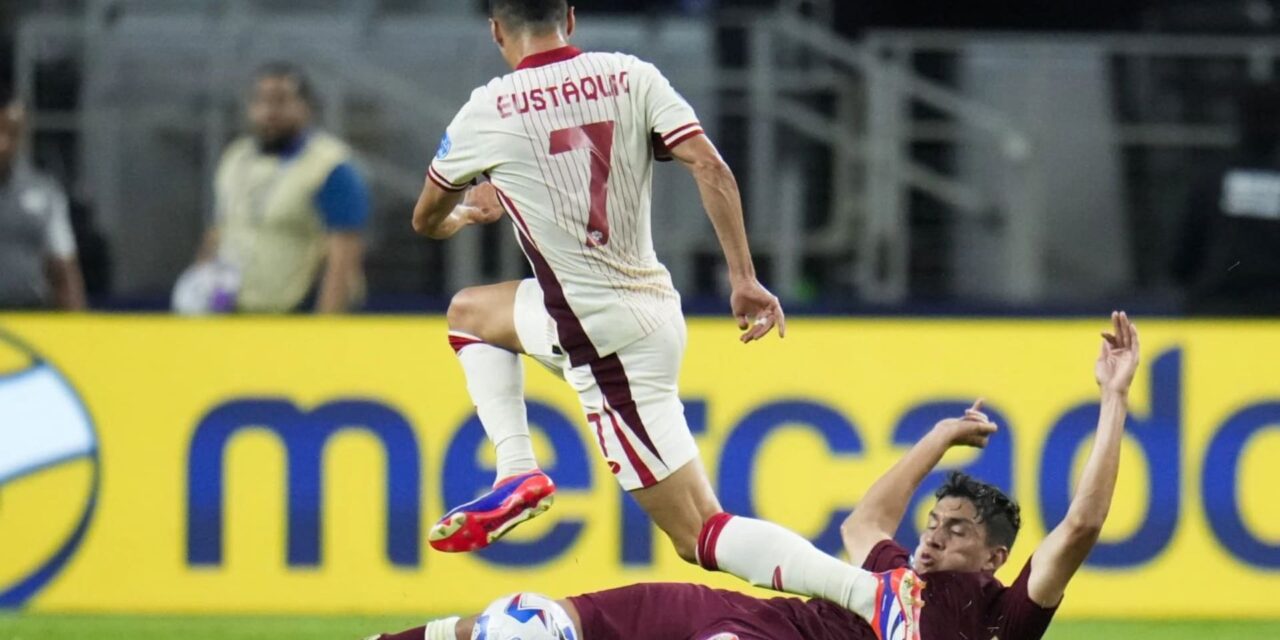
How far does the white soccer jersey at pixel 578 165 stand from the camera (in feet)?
19.7

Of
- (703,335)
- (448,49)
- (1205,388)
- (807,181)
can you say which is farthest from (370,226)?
(1205,388)

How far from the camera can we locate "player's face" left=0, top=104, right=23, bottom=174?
9.30 metres

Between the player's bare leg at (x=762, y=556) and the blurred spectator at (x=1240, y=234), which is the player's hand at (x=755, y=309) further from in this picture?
the blurred spectator at (x=1240, y=234)

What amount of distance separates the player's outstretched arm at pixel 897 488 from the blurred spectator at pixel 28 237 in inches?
169

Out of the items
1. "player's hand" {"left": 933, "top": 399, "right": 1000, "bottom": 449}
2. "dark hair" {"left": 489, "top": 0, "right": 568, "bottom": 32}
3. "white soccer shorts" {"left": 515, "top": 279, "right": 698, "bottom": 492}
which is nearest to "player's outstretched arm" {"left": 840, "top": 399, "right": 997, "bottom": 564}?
"player's hand" {"left": 933, "top": 399, "right": 1000, "bottom": 449}

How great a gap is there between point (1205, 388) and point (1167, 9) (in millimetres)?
4098

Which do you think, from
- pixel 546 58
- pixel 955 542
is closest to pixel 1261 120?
pixel 955 542

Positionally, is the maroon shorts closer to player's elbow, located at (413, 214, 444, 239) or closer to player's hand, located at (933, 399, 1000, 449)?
player's hand, located at (933, 399, 1000, 449)

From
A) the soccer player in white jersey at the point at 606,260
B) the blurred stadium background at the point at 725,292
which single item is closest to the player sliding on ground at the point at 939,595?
the soccer player in white jersey at the point at 606,260

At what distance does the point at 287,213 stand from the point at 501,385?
3.13m

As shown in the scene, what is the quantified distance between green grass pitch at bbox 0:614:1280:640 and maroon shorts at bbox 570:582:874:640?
2428mm

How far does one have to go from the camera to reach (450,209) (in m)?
6.20

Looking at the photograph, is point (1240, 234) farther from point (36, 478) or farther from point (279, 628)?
point (36, 478)

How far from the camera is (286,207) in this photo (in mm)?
9336
